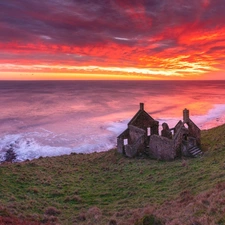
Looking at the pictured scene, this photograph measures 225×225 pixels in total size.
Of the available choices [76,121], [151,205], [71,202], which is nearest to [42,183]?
[71,202]

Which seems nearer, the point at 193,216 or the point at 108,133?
the point at 193,216

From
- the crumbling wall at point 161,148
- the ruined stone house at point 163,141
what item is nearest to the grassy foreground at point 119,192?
the crumbling wall at point 161,148

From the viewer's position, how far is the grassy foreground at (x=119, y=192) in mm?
11555

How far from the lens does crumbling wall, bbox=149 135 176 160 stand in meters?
23.5

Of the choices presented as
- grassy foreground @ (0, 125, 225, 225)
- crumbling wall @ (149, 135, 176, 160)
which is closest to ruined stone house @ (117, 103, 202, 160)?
crumbling wall @ (149, 135, 176, 160)

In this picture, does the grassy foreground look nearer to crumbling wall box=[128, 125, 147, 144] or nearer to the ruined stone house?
the ruined stone house

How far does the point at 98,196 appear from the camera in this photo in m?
17.9

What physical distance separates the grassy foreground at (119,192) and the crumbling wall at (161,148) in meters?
0.93

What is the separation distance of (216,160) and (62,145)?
30350 millimetres

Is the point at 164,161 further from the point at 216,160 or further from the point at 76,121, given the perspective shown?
the point at 76,121

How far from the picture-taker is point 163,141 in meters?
24.2

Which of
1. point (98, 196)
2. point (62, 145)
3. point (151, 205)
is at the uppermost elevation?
point (151, 205)

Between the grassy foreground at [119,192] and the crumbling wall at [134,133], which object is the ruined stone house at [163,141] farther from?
the grassy foreground at [119,192]

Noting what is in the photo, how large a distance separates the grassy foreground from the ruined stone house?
1.08 metres
